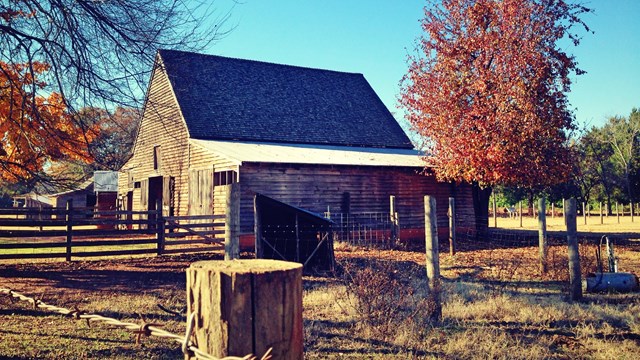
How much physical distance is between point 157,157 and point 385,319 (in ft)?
68.8

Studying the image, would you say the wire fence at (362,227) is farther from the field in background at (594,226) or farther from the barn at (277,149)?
the field in background at (594,226)

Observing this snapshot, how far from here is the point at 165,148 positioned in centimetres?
2383

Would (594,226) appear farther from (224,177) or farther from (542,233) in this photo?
(224,177)


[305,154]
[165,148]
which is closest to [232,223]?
[305,154]

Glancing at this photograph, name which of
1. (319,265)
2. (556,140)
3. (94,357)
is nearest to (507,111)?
(556,140)

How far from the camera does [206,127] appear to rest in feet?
71.9

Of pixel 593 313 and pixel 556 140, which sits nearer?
pixel 593 313

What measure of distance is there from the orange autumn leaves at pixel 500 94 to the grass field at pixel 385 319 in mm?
7875

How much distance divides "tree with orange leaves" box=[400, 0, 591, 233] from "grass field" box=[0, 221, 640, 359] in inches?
308

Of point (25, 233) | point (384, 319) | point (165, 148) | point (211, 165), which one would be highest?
point (165, 148)

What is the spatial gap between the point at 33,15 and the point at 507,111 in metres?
15.9

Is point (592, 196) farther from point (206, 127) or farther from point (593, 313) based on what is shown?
point (593, 313)

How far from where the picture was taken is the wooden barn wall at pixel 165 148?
22.1 metres

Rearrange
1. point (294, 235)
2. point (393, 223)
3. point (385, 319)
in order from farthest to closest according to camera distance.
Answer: point (393, 223) < point (294, 235) < point (385, 319)
